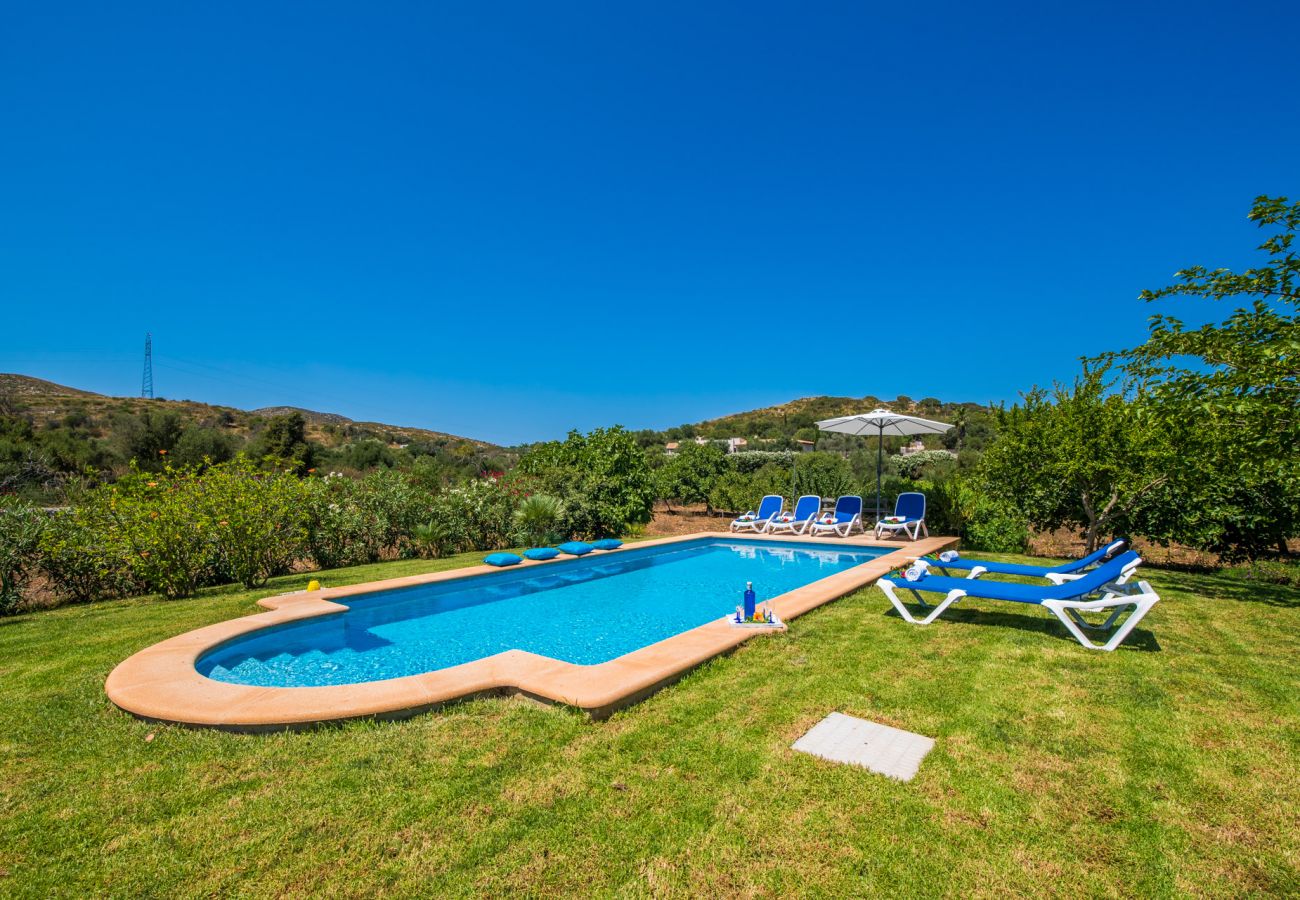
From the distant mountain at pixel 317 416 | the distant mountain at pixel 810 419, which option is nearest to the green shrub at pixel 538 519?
the distant mountain at pixel 810 419

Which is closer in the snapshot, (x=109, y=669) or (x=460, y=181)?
(x=109, y=669)

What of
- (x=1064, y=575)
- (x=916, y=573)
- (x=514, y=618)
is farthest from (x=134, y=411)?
(x=1064, y=575)

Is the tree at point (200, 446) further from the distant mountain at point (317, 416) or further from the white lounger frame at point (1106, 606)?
the white lounger frame at point (1106, 606)

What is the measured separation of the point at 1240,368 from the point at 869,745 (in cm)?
621

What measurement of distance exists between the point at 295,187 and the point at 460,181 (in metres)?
5.85

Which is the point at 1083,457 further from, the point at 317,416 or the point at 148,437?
the point at 317,416

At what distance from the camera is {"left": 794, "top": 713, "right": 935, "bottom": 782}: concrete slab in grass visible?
9.12ft

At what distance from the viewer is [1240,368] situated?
5.95m

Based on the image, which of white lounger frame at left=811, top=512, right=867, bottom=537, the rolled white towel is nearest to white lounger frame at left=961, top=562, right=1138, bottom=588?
the rolled white towel

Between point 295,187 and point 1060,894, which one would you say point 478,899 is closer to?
point 1060,894

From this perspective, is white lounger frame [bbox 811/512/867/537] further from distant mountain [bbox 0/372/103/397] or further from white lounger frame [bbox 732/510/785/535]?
distant mountain [bbox 0/372/103/397]

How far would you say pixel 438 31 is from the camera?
1300 centimetres

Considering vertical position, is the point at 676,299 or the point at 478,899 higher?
the point at 676,299

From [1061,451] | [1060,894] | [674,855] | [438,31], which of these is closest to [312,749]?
[674,855]
